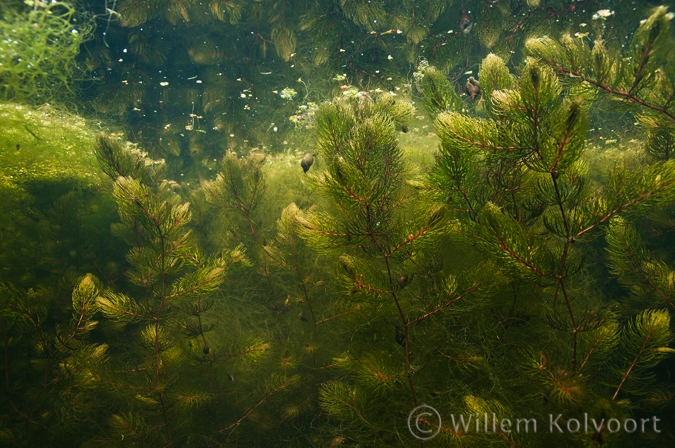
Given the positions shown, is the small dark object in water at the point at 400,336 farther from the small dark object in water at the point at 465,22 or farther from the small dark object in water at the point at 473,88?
the small dark object in water at the point at 465,22

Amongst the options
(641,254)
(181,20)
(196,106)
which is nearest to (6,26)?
(181,20)

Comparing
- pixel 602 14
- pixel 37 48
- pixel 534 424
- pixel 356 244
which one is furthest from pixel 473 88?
pixel 37 48

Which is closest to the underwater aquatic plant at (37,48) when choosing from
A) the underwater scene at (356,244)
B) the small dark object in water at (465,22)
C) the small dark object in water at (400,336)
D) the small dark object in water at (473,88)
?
the underwater scene at (356,244)

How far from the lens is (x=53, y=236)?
13.0 feet

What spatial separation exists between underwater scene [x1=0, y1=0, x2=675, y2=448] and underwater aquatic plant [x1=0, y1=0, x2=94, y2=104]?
0.11ft

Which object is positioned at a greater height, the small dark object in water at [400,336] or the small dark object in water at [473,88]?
the small dark object in water at [473,88]

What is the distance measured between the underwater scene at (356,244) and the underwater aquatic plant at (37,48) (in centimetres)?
3

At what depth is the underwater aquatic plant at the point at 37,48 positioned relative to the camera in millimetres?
4051

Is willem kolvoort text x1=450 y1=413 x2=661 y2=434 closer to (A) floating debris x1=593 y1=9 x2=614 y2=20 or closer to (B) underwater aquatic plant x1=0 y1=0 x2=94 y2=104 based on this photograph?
(A) floating debris x1=593 y1=9 x2=614 y2=20

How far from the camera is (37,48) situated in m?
4.32

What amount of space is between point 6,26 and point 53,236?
2782mm

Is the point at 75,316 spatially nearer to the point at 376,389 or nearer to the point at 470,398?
the point at 376,389

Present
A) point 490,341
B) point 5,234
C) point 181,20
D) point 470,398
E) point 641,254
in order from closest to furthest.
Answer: point 470,398, point 490,341, point 641,254, point 5,234, point 181,20

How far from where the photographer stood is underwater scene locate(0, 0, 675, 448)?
1.42 meters
